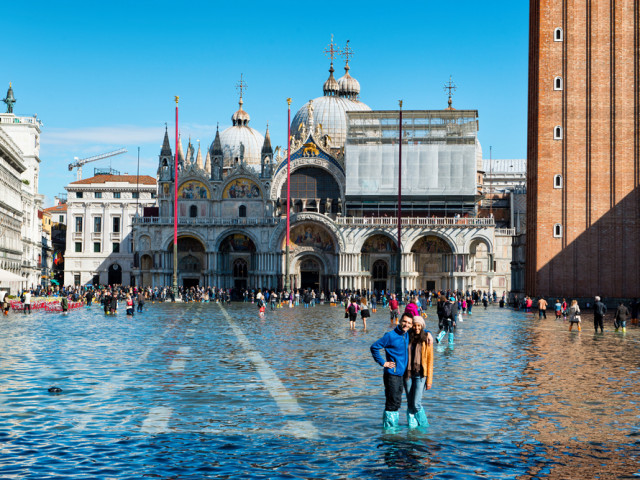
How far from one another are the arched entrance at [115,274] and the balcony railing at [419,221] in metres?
32.0

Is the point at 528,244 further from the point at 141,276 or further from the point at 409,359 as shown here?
the point at 409,359

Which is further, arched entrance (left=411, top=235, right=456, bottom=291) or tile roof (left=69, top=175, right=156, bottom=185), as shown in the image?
tile roof (left=69, top=175, right=156, bottom=185)

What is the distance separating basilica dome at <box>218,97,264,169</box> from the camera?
102438 mm

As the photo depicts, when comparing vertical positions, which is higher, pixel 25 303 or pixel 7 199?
pixel 7 199

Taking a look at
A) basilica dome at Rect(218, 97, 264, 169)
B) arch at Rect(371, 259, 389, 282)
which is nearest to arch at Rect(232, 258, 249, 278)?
arch at Rect(371, 259, 389, 282)

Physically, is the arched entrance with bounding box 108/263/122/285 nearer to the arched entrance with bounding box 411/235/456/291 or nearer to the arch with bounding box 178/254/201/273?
the arch with bounding box 178/254/201/273

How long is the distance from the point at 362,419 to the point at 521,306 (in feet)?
156

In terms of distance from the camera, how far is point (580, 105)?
2299 inches

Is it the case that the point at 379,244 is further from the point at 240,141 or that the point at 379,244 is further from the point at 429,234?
the point at 240,141

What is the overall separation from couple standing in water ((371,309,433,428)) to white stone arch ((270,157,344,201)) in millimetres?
67987

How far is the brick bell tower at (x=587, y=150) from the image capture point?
57.9m

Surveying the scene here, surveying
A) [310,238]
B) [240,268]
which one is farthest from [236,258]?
[310,238]

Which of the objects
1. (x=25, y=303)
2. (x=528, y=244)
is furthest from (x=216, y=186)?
(x=25, y=303)

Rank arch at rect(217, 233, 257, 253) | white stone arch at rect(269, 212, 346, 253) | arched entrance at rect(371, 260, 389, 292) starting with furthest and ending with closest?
arch at rect(217, 233, 257, 253), arched entrance at rect(371, 260, 389, 292), white stone arch at rect(269, 212, 346, 253)
